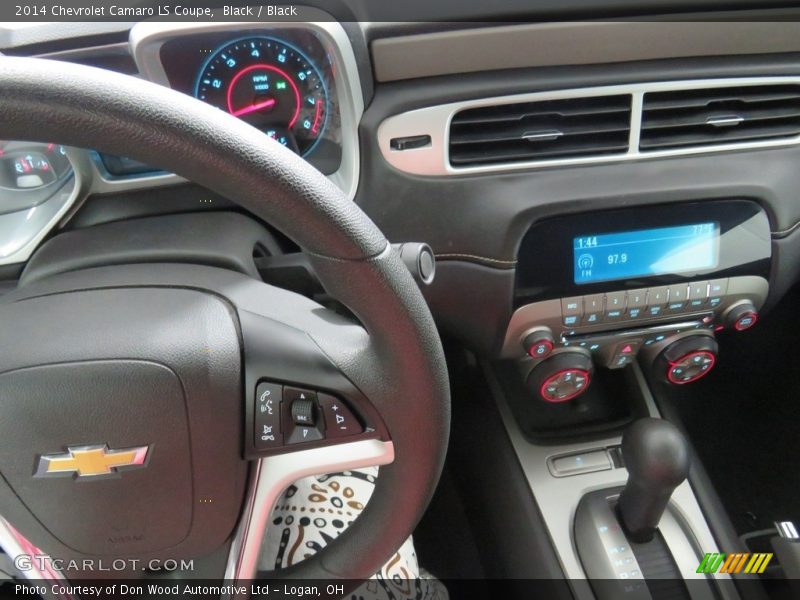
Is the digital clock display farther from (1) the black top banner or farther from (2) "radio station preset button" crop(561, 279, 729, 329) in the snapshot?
(1) the black top banner

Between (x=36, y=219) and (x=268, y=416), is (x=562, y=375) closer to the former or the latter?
(x=268, y=416)

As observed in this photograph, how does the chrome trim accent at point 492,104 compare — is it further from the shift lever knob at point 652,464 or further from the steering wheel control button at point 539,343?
the shift lever knob at point 652,464

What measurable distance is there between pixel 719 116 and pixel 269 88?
0.60 meters

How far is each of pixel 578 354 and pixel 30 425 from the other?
715 millimetres

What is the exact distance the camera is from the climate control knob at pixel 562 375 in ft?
3.43

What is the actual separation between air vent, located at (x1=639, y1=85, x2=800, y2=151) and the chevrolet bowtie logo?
723 millimetres

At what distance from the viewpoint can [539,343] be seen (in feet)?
3.30

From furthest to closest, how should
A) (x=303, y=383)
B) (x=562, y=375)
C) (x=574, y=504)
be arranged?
(x=574, y=504)
(x=562, y=375)
(x=303, y=383)

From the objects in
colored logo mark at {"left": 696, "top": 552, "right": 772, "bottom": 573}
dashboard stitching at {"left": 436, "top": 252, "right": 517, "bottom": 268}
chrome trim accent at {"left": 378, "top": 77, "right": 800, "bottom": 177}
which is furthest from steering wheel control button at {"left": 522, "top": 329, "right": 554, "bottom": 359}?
colored logo mark at {"left": 696, "top": 552, "right": 772, "bottom": 573}

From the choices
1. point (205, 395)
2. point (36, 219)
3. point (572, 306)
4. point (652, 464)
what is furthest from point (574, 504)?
point (36, 219)

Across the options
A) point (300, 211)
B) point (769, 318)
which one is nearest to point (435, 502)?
point (769, 318)

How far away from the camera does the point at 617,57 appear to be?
91cm

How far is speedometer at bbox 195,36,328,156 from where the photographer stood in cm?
85

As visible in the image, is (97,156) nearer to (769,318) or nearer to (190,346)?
(190,346)
